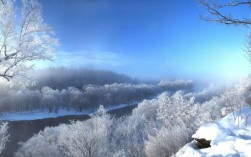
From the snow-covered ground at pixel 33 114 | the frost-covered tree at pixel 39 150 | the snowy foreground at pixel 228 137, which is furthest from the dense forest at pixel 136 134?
the snow-covered ground at pixel 33 114

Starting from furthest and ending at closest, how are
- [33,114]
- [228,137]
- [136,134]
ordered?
[33,114]
[136,134]
[228,137]

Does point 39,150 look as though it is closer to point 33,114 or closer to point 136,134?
point 136,134

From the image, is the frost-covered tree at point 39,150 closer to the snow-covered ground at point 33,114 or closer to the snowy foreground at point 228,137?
the snowy foreground at point 228,137

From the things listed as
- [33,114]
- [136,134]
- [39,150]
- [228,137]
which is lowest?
[39,150]

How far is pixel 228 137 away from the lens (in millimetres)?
8398

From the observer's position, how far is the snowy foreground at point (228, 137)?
7770 mm

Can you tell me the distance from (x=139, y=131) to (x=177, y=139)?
4489cm

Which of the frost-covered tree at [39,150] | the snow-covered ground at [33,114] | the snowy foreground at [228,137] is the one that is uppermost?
the snowy foreground at [228,137]

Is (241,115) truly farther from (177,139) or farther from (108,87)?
(108,87)

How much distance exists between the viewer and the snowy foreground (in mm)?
7770

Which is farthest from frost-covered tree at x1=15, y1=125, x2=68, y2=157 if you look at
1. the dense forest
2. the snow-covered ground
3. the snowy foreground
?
the snow-covered ground

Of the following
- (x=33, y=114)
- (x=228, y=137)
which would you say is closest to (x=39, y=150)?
(x=228, y=137)

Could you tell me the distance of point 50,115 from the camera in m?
129

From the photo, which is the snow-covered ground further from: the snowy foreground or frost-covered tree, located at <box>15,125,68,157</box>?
the snowy foreground
